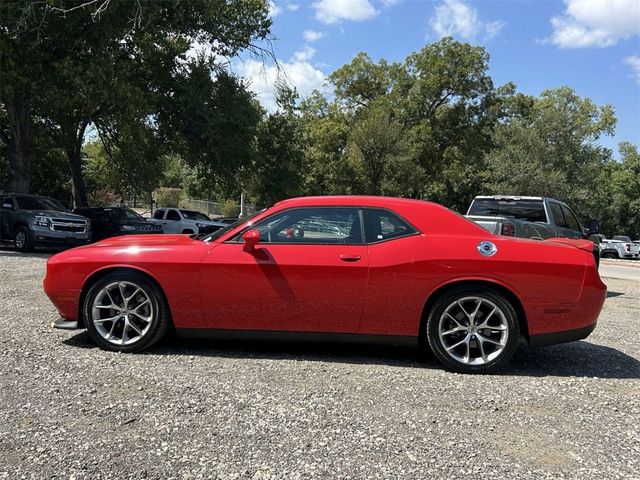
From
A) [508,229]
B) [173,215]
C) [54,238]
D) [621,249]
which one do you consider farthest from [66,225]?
[621,249]

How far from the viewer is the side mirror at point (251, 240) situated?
15.5 ft

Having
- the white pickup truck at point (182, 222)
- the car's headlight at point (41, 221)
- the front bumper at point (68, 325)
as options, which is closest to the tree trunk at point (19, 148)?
the white pickup truck at point (182, 222)

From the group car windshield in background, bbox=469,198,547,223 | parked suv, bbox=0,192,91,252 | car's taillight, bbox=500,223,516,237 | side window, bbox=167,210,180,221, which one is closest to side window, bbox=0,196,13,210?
parked suv, bbox=0,192,91,252

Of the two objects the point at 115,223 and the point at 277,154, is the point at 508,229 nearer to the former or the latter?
the point at 115,223

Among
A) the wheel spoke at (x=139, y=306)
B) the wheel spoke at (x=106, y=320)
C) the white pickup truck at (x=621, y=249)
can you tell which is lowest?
the white pickup truck at (x=621, y=249)

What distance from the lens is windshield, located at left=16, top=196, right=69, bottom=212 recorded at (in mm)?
15250

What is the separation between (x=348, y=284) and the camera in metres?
4.73

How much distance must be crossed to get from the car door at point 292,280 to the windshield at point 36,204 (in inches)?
495

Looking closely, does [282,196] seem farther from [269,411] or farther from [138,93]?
[269,411]

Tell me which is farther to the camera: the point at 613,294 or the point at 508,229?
the point at 613,294

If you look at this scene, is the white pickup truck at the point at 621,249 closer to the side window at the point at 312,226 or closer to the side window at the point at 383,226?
the side window at the point at 383,226

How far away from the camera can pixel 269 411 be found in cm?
376

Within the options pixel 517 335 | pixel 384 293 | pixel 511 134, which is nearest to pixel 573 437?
pixel 517 335

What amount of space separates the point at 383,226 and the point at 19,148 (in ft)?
57.1
